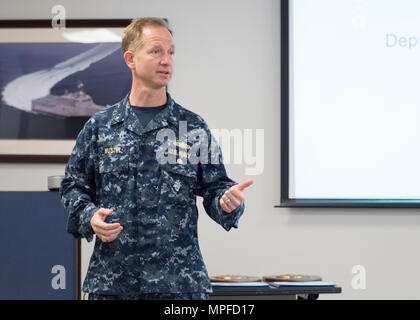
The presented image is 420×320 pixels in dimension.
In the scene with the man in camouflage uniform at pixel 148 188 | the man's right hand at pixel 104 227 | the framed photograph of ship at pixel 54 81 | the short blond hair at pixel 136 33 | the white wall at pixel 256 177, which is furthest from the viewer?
the framed photograph of ship at pixel 54 81

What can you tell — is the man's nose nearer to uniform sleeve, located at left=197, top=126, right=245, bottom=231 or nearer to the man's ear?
the man's ear

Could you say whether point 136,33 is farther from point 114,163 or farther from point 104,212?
point 104,212

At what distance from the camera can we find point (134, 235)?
1545 mm

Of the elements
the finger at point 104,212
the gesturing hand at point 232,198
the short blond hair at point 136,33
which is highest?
the short blond hair at point 136,33

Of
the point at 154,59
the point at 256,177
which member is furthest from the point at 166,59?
the point at 256,177

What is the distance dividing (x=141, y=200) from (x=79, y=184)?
0.18m

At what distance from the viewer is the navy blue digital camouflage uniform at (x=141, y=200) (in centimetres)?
153

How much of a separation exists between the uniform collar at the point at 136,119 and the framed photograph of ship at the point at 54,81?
5.30ft

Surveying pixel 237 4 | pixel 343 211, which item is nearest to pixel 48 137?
pixel 237 4

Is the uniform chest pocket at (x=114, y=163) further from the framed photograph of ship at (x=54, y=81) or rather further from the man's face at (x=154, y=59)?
the framed photograph of ship at (x=54, y=81)

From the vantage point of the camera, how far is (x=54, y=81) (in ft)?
10.7

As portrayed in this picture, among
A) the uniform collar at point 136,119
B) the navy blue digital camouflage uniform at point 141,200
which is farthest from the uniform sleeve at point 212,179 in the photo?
the uniform collar at point 136,119

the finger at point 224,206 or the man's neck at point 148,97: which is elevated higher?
the man's neck at point 148,97
